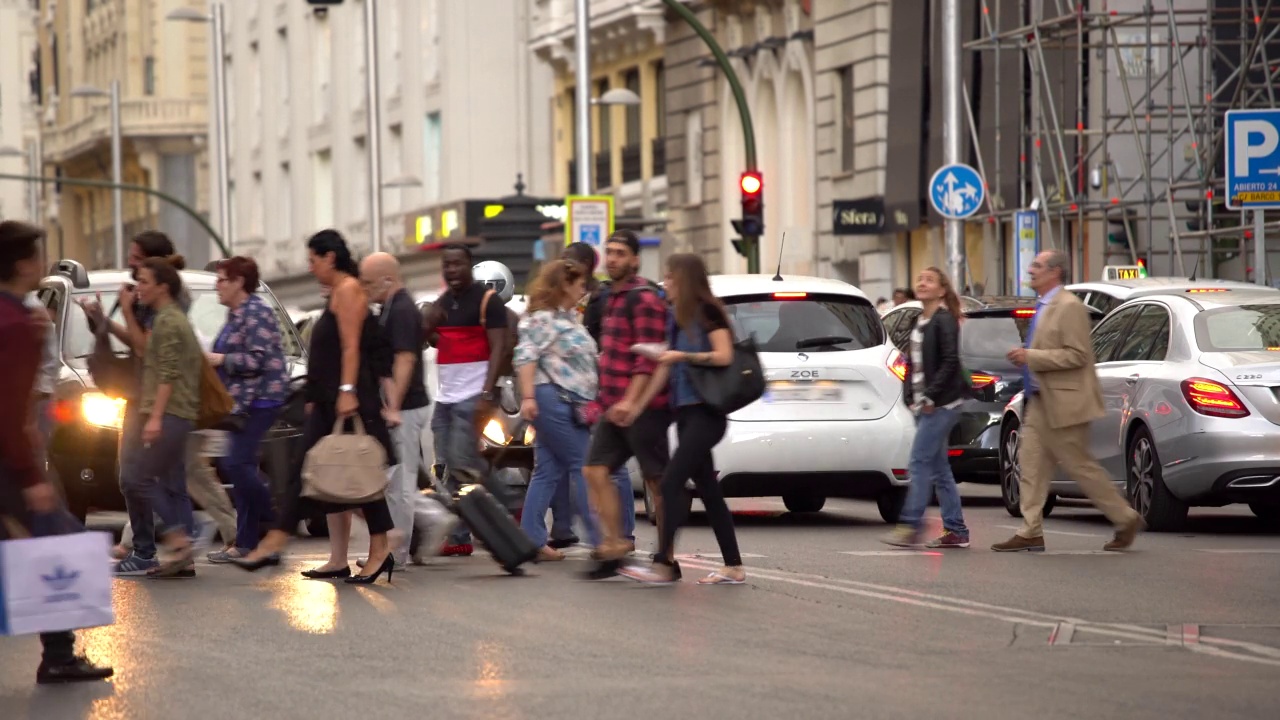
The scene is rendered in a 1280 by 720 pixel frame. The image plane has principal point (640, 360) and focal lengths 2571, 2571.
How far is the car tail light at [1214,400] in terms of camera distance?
15.3m

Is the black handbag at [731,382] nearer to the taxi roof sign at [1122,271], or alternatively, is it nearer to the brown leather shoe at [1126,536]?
the brown leather shoe at [1126,536]

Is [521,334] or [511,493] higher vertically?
[521,334]

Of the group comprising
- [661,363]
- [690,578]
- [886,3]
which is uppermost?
[886,3]

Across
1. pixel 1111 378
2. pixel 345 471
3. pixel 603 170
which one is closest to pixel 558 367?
pixel 345 471

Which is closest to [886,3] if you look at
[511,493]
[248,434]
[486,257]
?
[486,257]

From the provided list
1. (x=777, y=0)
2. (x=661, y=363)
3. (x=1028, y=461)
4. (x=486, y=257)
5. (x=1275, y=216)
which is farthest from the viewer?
(x=777, y=0)

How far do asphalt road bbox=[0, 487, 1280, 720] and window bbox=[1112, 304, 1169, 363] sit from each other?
205cm

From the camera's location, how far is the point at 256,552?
1305 centimetres

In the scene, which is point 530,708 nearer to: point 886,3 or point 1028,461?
point 1028,461

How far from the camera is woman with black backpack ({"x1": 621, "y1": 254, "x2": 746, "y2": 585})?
12289 mm

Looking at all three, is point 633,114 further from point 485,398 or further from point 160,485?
point 160,485

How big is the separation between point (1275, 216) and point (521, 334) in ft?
59.1

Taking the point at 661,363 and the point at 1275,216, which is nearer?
the point at 661,363

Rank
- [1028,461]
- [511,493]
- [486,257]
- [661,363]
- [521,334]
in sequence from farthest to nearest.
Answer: [486,257] < [511,493] < [1028,461] < [521,334] < [661,363]
